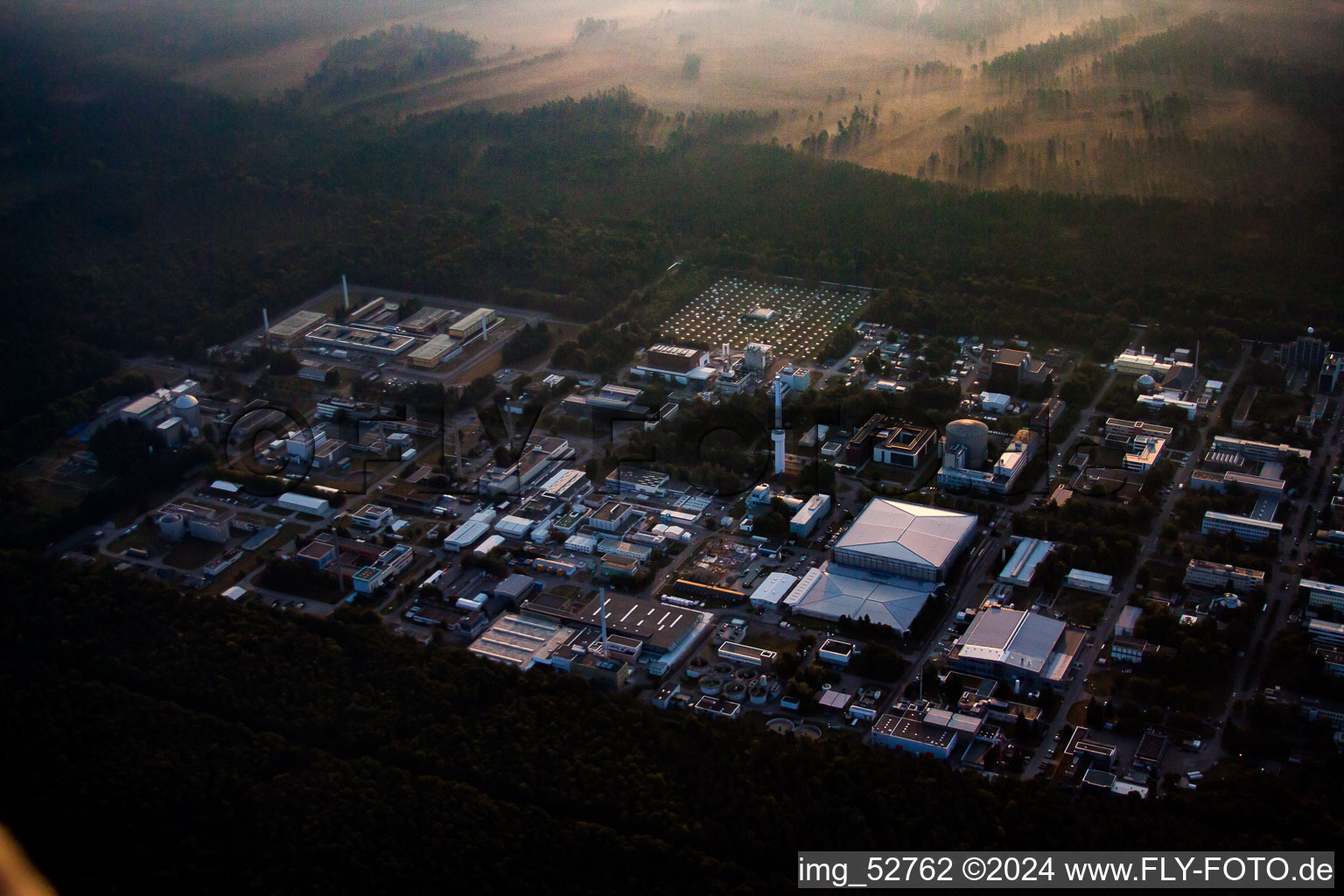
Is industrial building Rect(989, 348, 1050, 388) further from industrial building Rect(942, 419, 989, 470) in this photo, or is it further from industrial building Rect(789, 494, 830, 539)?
industrial building Rect(789, 494, 830, 539)

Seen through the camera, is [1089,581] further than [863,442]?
No

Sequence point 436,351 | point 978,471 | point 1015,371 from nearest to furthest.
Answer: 1. point 978,471
2. point 1015,371
3. point 436,351

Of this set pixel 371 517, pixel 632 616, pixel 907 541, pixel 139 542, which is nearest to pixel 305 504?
pixel 371 517

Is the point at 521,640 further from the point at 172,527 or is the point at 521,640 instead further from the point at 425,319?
the point at 425,319

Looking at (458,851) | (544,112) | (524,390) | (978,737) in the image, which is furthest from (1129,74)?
(458,851)

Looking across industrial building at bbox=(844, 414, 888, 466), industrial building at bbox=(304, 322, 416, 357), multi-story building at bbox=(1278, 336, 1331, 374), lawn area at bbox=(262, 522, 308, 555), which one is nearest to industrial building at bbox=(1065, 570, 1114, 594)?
industrial building at bbox=(844, 414, 888, 466)

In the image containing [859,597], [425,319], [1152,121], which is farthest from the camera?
[1152,121]

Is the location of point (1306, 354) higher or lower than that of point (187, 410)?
lower
